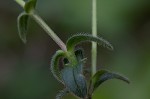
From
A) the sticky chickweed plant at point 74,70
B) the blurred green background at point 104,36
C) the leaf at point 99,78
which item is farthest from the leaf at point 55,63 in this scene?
the blurred green background at point 104,36

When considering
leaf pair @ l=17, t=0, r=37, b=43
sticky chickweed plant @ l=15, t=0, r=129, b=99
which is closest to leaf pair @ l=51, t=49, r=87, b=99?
sticky chickweed plant @ l=15, t=0, r=129, b=99

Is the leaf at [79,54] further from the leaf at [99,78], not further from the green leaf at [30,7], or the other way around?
the green leaf at [30,7]

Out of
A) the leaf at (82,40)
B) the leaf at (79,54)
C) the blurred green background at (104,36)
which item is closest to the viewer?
the leaf at (82,40)

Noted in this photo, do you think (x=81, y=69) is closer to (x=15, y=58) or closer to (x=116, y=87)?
(x=116, y=87)

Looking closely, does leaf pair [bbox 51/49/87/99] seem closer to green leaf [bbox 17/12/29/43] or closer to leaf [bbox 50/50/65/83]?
leaf [bbox 50/50/65/83]

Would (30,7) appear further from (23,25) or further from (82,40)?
(82,40)
